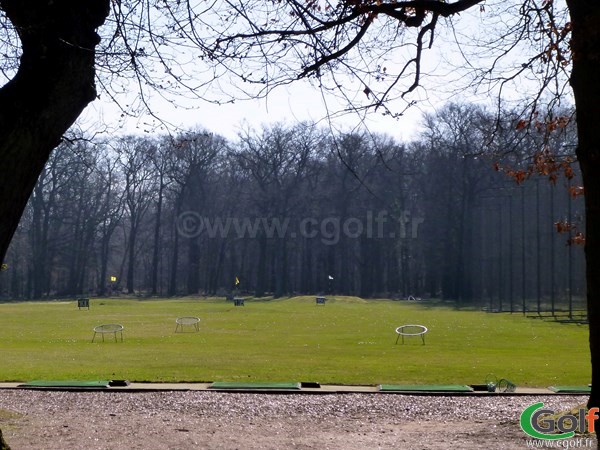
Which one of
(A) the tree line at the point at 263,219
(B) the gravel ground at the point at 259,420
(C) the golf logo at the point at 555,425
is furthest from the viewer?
(A) the tree line at the point at 263,219

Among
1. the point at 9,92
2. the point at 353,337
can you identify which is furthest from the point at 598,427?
the point at 353,337

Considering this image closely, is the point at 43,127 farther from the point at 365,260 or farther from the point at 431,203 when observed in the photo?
the point at 365,260

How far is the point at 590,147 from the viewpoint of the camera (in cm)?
785

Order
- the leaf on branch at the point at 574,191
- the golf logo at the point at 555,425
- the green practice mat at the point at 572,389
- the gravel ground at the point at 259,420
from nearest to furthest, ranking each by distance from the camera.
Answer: the golf logo at the point at 555,425 < the gravel ground at the point at 259,420 < the leaf on branch at the point at 574,191 < the green practice mat at the point at 572,389

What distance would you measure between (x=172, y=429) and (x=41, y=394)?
14.6 ft

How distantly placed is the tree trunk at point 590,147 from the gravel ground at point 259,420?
1571mm

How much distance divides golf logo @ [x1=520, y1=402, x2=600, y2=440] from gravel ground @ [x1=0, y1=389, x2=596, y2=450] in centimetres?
15

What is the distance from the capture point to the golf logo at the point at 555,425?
30.9 ft

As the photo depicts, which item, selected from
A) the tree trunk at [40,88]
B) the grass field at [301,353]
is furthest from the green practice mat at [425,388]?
the tree trunk at [40,88]

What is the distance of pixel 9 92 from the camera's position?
21.5 feet

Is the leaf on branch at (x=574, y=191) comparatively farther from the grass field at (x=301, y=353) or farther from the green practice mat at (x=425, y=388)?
the grass field at (x=301, y=353)

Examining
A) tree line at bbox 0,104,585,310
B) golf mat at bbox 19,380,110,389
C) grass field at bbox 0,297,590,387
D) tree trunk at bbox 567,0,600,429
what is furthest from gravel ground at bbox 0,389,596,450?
tree line at bbox 0,104,585,310

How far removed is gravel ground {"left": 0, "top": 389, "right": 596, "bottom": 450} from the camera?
33.4 ft

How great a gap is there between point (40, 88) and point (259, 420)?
663 cm
